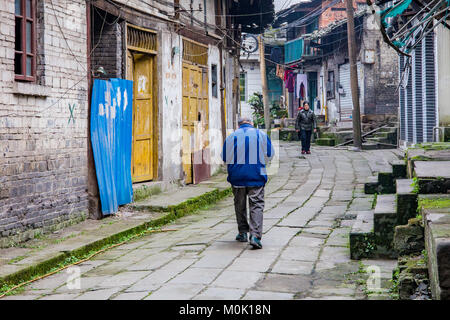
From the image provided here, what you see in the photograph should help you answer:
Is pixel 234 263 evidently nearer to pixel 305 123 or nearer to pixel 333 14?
pixel 305 123

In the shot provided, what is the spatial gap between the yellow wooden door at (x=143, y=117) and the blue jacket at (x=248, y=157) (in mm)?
4176

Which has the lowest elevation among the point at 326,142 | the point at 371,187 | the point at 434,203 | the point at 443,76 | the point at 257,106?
the point at 371,187

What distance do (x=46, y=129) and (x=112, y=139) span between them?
1.84 m

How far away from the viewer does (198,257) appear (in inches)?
266

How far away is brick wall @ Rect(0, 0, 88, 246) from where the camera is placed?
7262 mm

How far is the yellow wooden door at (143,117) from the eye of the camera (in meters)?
11.5

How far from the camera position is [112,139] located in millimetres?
9875

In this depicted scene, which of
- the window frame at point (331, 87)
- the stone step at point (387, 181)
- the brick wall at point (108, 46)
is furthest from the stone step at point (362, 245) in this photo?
the window frame at point (331, 87)

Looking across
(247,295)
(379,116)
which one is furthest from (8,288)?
(379,116)

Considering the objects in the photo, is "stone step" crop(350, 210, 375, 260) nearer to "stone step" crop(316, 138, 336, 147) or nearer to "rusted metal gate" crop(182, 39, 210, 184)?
"rusted metal gate" crop(182, 39, 210, 184)

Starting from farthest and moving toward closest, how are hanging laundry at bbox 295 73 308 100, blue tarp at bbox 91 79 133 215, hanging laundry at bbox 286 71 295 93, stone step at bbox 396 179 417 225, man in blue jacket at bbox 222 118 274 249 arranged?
hanging laundry at bbox 286 71 295 93, hanging laundry at bbox 295 73 308 100, blue tarp at bbox 91 79 133 215, man in blue jacket at bbox 222 118 274 249, stone step at bbox 396 179 417 225

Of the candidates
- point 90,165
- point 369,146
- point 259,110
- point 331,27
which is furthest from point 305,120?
point 259,110

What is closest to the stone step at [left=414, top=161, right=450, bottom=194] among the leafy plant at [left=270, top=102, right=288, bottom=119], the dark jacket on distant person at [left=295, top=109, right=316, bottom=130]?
the dark jacket on distant person at [left=295, top=109, right=316, bottom=130]

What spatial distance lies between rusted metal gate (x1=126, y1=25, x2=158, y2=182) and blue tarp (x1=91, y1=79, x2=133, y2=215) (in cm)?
91
